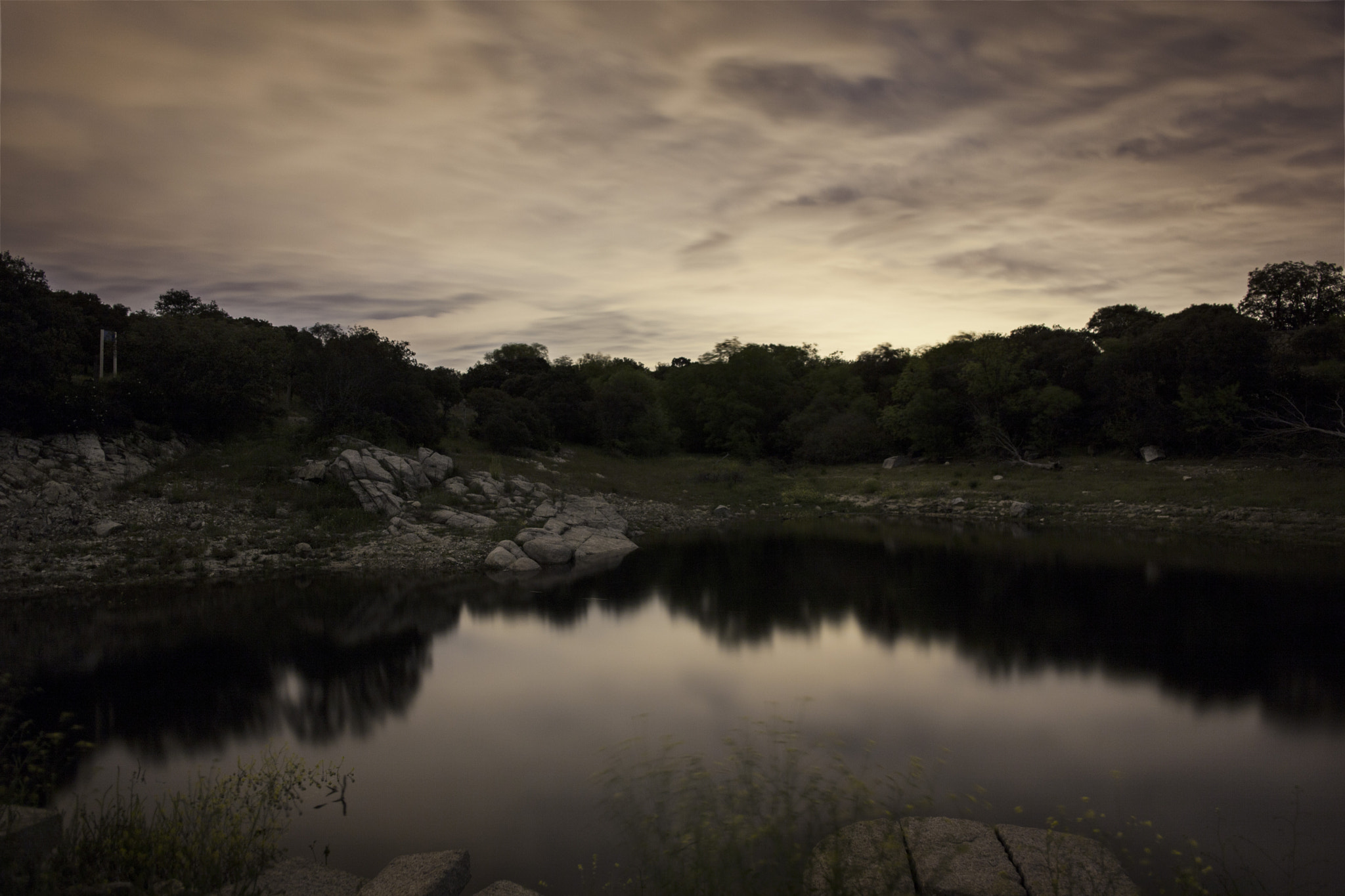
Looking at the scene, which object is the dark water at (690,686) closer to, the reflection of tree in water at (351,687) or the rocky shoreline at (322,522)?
the reflection of tree in water at (351,687)

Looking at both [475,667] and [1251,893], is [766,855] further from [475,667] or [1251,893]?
[475,667]

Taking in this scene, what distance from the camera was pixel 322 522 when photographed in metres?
22.6

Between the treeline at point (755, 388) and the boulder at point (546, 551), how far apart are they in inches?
426

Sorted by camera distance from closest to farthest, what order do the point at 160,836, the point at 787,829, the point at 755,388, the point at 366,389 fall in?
1. the point at 787,829
2. the point at 160,836
3. the point at 366,389
4. the point at 755,388

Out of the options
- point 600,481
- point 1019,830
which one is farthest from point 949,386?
point 1019,830

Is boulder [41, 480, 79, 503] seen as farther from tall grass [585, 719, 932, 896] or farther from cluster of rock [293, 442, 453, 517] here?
tall grass [585, 719, 932, 896]

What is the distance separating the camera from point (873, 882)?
17.7 ft

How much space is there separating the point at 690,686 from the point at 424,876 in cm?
640

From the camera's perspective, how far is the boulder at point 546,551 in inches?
890

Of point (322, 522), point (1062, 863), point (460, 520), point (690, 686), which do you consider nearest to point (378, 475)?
point (322, 522)

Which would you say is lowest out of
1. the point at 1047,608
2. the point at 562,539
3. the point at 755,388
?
the point at 1047,608

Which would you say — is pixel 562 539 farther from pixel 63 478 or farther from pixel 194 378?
pixel 194 378

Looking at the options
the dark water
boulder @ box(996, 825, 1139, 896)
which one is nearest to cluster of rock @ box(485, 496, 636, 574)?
the dark water

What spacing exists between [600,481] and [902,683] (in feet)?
88.8
